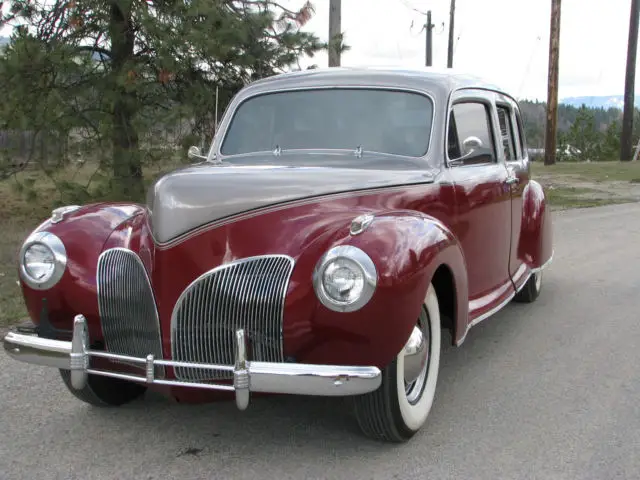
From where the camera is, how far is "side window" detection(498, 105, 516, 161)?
5.33 metres

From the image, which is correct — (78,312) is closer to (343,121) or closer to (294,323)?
(294,323)

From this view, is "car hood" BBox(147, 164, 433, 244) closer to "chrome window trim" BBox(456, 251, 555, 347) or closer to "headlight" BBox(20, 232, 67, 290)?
"headlight" BBox(20, 232, 67, 290)

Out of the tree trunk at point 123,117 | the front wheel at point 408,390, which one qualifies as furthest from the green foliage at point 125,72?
the front wheel at point 408,390

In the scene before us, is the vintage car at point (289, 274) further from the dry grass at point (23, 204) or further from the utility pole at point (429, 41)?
the utility pole at point (429, 41)

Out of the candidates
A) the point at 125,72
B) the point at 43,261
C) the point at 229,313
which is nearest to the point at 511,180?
the point at 229,313

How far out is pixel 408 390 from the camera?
352cm

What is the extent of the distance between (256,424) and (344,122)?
1848mm

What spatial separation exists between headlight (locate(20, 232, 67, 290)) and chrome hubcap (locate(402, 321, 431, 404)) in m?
1.67

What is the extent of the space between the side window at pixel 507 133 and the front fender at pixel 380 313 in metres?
2.49

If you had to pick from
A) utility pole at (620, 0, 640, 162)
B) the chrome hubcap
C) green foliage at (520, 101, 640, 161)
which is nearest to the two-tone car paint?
the chrome hubcap

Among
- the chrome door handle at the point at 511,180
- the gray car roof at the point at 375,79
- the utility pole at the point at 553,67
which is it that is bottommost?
the chrome door handle at the point at 511,180

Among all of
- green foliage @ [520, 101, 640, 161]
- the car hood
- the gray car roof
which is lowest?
green foliage @ [520, 101, 640, 161]

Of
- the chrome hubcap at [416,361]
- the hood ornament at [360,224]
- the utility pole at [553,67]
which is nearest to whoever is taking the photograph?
the hood ornament at [360,224]

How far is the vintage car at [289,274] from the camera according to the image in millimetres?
2900
